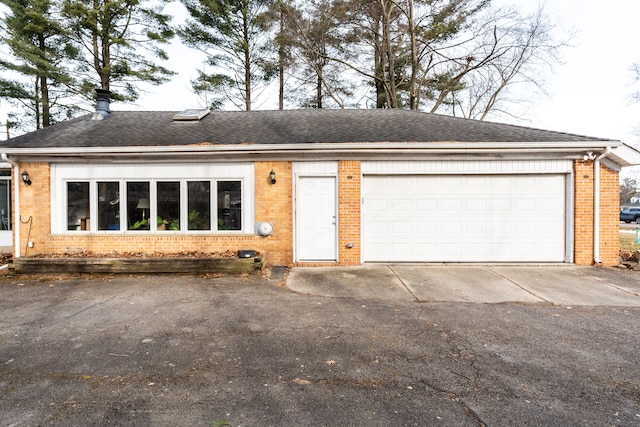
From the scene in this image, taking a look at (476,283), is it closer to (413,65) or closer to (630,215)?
(413,65)

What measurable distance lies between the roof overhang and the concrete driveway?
2.56 metres

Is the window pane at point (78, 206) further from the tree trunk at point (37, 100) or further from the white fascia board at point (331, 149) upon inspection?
the tree trunk at point (37, 100)

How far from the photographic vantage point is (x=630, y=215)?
89.7ft

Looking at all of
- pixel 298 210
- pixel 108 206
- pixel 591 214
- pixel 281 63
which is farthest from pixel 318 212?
pixel 281 63

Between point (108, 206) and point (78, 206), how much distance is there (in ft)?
2.31

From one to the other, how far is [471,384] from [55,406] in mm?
3353

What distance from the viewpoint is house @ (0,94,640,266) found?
25.9 ft

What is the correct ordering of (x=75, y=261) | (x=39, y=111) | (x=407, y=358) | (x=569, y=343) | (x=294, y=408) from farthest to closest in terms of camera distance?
(x=39, y=111)
(x=75, y=261)
(x=569, y=343)
(x=407, y=358)
(x=294, y=408)

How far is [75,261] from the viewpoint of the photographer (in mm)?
7141

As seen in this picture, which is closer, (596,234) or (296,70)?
(596,234)

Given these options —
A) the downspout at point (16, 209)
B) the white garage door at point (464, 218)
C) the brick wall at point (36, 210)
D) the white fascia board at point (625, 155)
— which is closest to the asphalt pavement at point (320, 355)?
the white garage door at point (464, 218)

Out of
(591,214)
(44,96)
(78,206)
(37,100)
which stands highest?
(44,96)

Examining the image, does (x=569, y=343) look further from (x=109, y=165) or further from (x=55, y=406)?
(x=109, y=165)

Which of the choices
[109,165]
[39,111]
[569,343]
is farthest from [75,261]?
[39,111]
